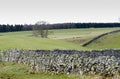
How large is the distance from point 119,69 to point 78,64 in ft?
14.9

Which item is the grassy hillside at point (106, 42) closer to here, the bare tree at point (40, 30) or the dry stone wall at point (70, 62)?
the bare tree at point (40, 30)

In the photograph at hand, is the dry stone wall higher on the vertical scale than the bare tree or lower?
higher

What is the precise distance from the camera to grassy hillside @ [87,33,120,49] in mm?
96037

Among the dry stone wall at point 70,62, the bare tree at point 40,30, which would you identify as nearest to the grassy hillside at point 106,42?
the bare tree at point 40,30

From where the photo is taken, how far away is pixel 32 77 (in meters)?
29.3

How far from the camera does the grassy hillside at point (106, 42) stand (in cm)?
9604

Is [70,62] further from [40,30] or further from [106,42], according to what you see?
Answer: [40,30]

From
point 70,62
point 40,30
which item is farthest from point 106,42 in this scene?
point 70,62

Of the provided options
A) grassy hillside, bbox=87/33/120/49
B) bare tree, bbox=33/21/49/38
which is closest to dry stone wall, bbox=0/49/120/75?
grassy hillside, bbox=87/33/120/49

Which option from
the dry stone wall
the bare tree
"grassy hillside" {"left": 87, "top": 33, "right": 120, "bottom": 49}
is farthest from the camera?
the bare tree

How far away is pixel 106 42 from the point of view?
102188 millimetres

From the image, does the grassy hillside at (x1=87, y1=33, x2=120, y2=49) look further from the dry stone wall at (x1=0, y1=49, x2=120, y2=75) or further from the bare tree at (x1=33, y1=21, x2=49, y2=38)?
the dry stone wall at (x1=0, y1=49, x2=120, y2=75)

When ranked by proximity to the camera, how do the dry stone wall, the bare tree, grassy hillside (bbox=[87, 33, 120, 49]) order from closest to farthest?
the dry stone wall, grassy hillside (bbox=[87, 33, 120, 49]), the bare tree

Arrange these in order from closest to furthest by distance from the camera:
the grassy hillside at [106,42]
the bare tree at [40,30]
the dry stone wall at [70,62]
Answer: the dry stone wall at [70,62] → the grassy hillside at [106,42] → the bare tree at [40,30]
